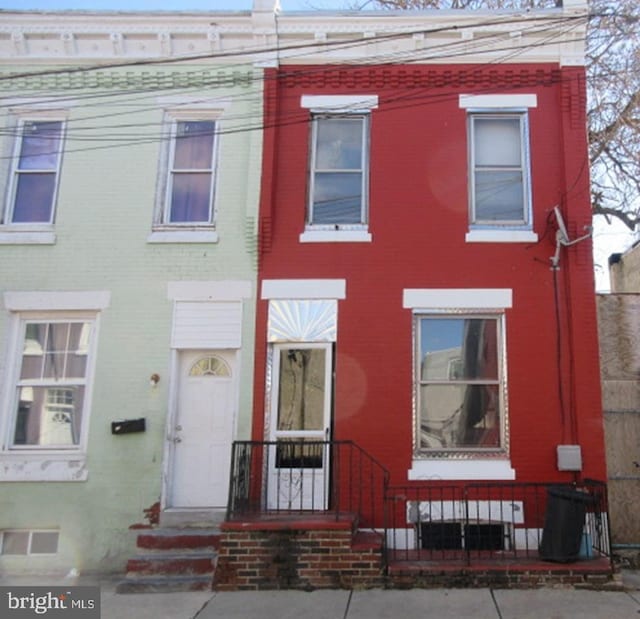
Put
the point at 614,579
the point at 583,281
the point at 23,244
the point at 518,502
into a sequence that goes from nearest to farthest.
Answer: the point at 614,579 → the point at 518,502 → the point at 583,281 → the point at 23,244

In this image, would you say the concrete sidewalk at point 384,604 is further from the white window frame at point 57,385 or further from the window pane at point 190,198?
the window pane at point 190,198

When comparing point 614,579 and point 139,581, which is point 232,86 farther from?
point 614,579

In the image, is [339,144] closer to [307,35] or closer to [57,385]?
[307,35]

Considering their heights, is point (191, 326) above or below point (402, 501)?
above

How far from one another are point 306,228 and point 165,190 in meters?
2.11

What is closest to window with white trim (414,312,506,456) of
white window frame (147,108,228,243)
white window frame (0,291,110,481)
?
white window frame (147,108,228,243)

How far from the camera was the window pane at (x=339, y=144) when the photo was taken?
846 centimetres

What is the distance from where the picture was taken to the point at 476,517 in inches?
283

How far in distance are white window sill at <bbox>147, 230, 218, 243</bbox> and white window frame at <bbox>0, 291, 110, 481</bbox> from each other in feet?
3.28

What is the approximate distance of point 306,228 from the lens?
8172mm

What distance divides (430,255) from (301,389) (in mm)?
2459

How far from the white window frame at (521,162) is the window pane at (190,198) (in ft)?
12.0

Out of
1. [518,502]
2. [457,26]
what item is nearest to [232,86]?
[457,26]

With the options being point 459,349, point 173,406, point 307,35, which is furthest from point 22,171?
point 459,349
